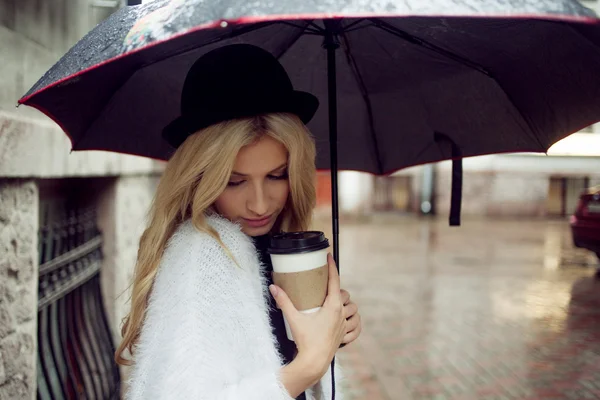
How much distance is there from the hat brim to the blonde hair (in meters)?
0.02

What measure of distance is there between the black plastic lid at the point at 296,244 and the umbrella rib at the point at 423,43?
2.75 feet

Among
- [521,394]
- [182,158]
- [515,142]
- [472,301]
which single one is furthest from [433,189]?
[182,158]

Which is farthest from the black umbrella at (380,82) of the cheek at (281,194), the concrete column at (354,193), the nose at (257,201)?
the concrete column at (354,193)

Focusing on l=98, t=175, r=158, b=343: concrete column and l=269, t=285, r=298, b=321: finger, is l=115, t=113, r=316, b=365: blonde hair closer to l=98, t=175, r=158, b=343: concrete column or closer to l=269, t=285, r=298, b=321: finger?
l=269, t=285, r=298, b=321: finger

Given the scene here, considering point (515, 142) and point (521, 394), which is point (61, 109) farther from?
point (521, 394)

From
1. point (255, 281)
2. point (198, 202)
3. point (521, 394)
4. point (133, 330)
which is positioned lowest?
point (521, 394)

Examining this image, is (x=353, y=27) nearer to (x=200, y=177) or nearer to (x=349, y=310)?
(x=200, y=177)

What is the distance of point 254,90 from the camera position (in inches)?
58.7

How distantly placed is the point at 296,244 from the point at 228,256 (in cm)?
19

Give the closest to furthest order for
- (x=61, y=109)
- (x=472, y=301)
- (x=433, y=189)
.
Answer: (x=61, y=109) → (x=472, y=301) → (x=433, y=189)

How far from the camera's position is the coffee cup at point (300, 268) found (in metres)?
1.38

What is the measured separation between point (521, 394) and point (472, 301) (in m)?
2.65

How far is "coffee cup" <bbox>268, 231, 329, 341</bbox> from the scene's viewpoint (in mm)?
1383

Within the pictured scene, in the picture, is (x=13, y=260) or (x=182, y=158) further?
(x=13, y=260)
